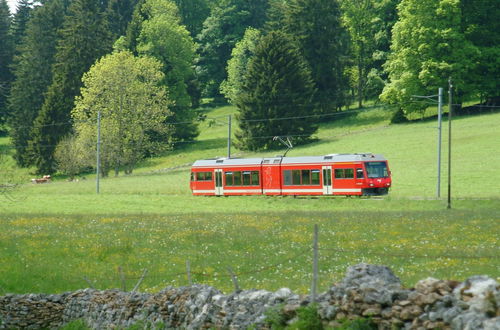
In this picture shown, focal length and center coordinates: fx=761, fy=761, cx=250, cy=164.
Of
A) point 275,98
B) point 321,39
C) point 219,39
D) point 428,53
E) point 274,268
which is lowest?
point 274,268

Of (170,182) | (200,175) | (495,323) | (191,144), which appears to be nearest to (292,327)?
(495,323)

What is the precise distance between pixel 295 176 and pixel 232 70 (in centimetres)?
6579

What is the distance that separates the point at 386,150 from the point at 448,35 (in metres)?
19.2

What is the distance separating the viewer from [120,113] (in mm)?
90438

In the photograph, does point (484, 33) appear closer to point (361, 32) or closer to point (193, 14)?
point (361, 32)

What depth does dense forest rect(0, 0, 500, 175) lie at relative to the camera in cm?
8725

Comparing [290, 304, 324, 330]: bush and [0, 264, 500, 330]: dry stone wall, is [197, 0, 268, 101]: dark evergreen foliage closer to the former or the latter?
[0, 264, 500, 330]: dry stone wall

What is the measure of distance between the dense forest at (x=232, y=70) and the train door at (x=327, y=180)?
89.0ft

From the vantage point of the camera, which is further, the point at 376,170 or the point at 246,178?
the point at 246,178

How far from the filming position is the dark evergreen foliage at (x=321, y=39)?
10331cm

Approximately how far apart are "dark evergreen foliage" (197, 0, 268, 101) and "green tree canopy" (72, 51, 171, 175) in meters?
44.3

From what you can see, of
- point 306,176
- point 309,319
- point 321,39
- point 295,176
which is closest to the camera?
point 309,319

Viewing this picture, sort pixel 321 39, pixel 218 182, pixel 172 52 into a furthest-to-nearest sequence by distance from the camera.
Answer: pixel 172 52
pixel 321 39
pixel 218 182

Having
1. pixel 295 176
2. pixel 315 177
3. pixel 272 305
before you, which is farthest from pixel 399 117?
pixel 272 305
